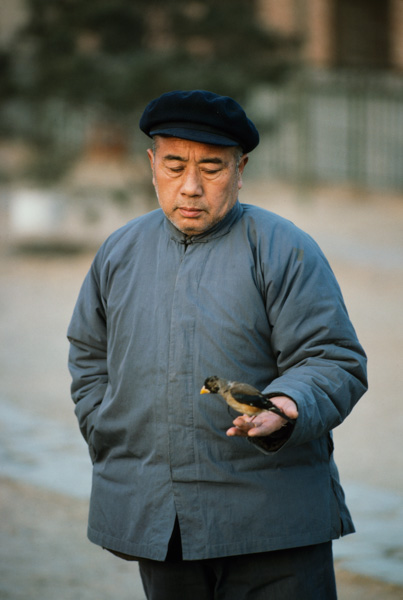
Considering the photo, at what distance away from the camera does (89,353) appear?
2.42 metres

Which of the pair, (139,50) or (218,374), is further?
(139,50)

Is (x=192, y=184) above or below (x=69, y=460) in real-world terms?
above

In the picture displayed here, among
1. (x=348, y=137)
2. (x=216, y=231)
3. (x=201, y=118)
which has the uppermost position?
(x=348, y=137)

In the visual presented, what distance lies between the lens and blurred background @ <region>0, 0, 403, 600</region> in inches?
173

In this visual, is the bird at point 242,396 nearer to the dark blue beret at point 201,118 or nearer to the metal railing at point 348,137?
the dark blue beret at point 201,118

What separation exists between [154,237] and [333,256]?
414 inches

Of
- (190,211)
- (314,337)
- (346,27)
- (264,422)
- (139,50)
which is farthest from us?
(346,27)

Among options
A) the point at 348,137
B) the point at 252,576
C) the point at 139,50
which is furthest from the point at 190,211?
the point at 348,137

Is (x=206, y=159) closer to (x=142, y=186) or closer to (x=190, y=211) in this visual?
(x=190, y=211)

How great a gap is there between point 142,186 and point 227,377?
10.7 metres

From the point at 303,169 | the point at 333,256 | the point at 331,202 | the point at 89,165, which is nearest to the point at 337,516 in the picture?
the point at 333,256

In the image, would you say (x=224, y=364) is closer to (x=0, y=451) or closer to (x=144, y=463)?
(x=144, y=463)

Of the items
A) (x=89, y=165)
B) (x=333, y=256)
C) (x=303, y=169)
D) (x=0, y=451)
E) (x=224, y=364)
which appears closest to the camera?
(x=224, y=364)

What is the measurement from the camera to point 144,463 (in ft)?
7.14
